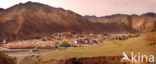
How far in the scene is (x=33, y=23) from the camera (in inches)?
3258

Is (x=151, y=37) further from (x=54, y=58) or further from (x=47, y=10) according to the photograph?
(x=47, y=10)

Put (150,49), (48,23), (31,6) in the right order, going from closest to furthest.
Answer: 1. (150,49)
2. (48,23)
3. (31,6)

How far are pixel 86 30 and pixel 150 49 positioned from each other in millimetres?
84732

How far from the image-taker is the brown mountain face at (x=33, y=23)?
6963 centimetres

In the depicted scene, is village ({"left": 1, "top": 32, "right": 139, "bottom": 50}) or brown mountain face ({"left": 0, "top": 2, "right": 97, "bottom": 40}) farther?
brown mountain face ({"left": 0, "top": 2, "right": 97, "bottom": 40})

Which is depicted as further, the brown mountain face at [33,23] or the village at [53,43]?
the brown mountain face at [33,23]

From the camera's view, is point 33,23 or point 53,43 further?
point 33,23

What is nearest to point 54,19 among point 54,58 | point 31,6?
point 31,6

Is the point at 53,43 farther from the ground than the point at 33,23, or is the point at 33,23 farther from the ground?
the point at 33,23

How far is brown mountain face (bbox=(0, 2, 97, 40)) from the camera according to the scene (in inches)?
2741

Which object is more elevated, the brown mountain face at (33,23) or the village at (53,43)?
the brown mountain face at (33,23)

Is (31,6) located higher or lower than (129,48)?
higher

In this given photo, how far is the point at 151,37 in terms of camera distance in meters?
21.0

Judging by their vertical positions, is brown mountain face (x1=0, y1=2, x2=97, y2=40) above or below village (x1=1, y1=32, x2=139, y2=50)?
above
